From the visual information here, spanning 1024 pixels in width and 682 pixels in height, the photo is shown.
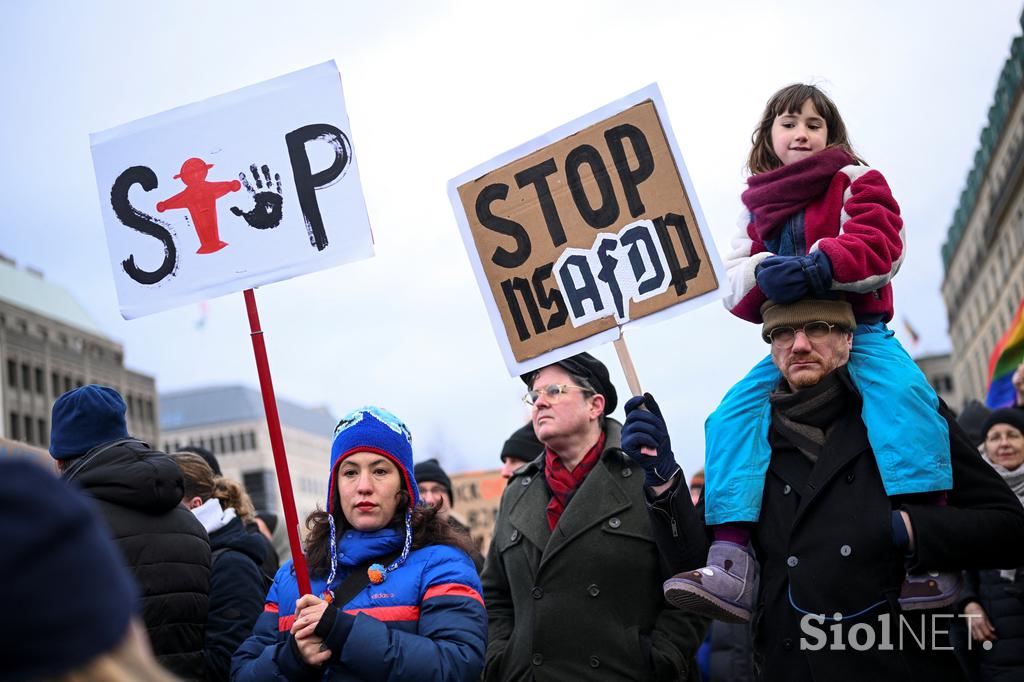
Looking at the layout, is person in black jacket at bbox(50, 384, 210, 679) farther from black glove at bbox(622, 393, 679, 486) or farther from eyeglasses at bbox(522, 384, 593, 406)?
black glove at bbox(622, 393, 679, 486)

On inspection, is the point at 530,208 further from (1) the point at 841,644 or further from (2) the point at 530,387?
(1) the point at 841,644

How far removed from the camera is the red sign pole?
4.05 metres

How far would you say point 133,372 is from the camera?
82875mm

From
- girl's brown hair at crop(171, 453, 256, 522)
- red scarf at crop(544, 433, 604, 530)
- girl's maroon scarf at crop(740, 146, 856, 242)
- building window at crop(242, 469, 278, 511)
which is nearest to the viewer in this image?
girl's maroon scarf at crop(740, 146, 856, 242)

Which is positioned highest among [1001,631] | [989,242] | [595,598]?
[989,242]

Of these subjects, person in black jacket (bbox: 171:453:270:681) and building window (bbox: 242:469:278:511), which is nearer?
person in black jacket (bbox: 171:453:270:681)

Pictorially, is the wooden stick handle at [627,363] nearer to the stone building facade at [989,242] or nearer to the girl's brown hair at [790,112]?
the girl's brown hair at [790,112]

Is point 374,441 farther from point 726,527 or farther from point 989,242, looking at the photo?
point 989,242

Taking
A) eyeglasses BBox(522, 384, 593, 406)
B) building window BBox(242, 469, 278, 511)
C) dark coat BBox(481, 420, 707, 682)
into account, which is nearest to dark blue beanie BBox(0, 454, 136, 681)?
dark coat BBox(481, 420, 707, 682)

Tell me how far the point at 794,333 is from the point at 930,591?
0.99m

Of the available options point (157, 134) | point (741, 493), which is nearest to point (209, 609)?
point (157, 134)

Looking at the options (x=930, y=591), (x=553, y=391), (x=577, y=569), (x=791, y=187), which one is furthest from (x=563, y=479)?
(x=930, y=591)

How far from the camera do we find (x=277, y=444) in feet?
13.9

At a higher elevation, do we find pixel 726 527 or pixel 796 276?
pixel 796 276
